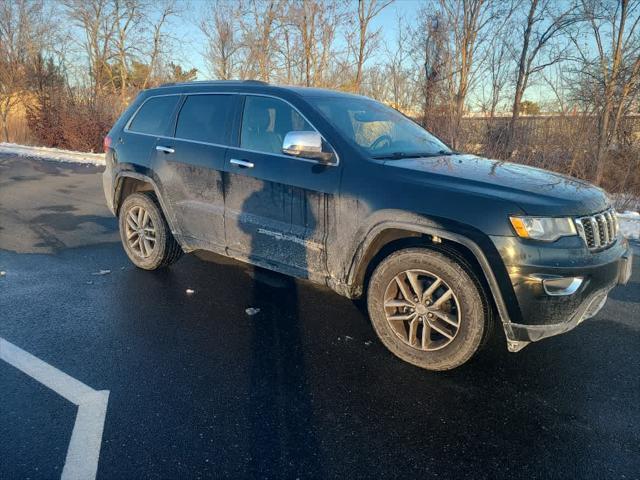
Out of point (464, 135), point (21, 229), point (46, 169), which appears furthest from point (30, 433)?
point (46, 169)

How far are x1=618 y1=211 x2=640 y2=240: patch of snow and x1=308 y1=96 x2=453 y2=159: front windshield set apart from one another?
4.05 m

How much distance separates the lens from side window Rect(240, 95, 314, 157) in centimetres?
370

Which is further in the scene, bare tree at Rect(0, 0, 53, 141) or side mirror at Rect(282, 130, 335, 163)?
bare tree at Rect(0, 0, 53, 141)

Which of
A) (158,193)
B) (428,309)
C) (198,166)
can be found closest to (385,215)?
(428,309)

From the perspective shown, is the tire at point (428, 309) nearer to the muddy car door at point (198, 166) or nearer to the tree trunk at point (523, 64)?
the muddy car door at point (198, 166)

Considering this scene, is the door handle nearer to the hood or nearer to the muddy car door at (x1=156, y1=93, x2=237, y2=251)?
the muddy car door at (x1=156, y1=93, x2=237, y2=251)

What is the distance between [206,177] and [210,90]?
2.90 feet

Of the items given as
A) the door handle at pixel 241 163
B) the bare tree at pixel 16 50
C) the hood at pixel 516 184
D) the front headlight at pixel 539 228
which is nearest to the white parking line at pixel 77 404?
the door handle at pixel 241 163

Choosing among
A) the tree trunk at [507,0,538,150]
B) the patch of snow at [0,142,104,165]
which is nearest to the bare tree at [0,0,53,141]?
the patch of snow at [0,142,104,165]

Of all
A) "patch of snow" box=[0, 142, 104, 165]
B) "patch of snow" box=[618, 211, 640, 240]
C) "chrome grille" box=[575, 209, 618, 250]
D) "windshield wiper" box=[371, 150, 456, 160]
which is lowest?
"patch of snow" box=[618, 211, 640, 240]

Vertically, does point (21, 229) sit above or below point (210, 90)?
below

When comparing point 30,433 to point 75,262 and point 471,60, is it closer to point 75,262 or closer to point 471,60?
point 75,262

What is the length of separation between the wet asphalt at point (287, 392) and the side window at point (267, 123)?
1432 millimetres

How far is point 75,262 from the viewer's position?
5.19 meters
